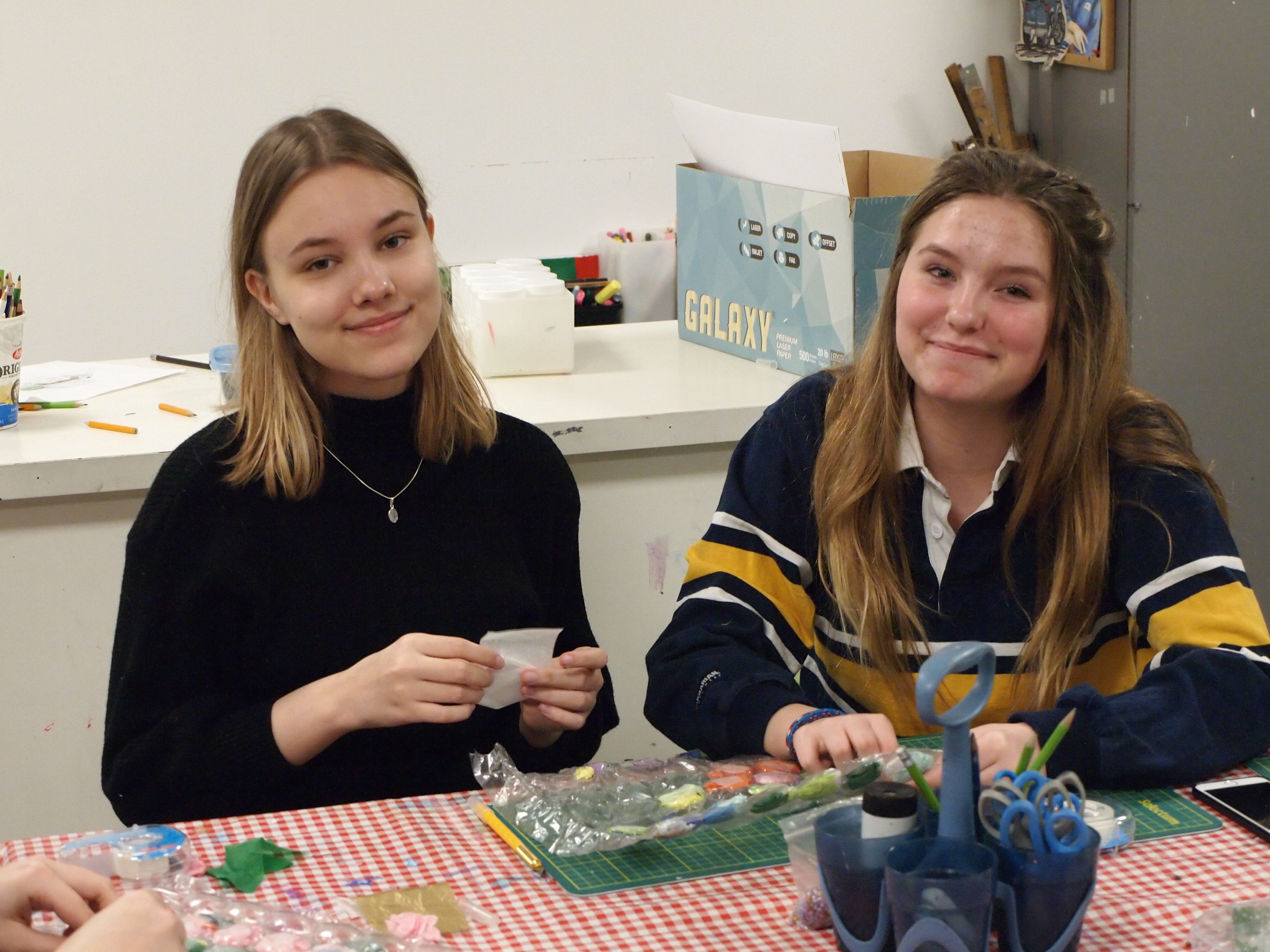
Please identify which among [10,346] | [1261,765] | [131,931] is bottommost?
[1261,765]

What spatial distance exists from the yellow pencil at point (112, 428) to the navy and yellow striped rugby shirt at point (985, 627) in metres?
0.81

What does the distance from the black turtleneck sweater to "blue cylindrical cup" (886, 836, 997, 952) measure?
25.8 inches

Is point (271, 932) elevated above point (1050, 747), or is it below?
below

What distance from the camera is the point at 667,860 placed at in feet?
3.37

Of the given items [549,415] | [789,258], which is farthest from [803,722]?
[789,258]

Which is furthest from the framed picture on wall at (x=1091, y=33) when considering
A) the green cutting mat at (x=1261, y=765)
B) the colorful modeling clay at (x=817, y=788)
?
the colorful modeling clay at (x=817, y=788)

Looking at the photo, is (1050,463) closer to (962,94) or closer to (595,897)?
(595,897)

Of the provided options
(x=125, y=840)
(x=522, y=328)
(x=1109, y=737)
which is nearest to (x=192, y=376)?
(x=522, y=328)

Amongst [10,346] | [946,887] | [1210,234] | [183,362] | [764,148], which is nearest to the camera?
[946,887]

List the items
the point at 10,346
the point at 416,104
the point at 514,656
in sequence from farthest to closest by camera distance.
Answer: the point at 416,104 → the point at 10,346 → the point at 514,656

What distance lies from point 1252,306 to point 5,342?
2.20 metres

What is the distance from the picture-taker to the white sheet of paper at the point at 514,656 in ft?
4.19

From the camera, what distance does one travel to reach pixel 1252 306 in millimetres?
2689

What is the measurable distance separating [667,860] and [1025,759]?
28 cm
